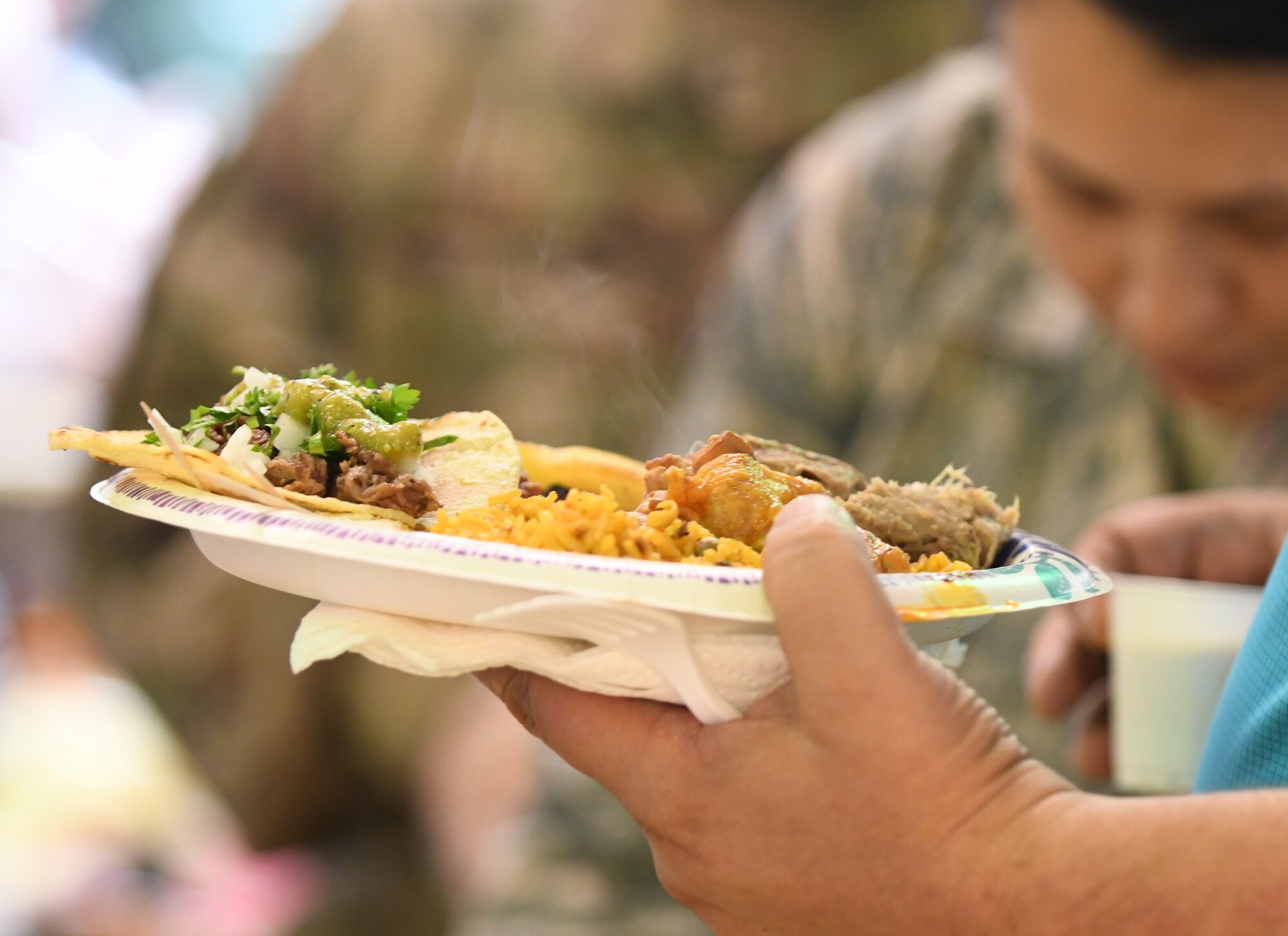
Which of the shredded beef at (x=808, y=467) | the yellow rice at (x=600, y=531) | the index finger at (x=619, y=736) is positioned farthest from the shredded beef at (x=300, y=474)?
the shredded beef at (x=808, y=467)

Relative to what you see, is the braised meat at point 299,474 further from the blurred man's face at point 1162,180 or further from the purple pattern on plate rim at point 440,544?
the blurred man's face at point 1162,180

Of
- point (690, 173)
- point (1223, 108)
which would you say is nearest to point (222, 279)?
point (690, 173)

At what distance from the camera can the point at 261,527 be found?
0.66 metres

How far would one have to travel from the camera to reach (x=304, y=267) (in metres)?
2.96

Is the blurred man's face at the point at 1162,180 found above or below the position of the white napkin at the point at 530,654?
above

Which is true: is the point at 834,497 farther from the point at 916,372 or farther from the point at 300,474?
the point at 916,372

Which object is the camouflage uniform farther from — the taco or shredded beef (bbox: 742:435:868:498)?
the taco

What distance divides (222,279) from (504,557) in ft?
8.45

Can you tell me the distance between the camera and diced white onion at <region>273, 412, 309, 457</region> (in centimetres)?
80

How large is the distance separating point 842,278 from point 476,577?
219 cm

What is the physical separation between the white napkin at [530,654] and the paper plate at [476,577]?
11 mm

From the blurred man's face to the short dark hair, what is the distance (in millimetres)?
20

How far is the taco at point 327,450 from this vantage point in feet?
2.44

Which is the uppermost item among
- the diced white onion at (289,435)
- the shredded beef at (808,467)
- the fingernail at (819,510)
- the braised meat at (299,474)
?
the fingernail at (819,510)
